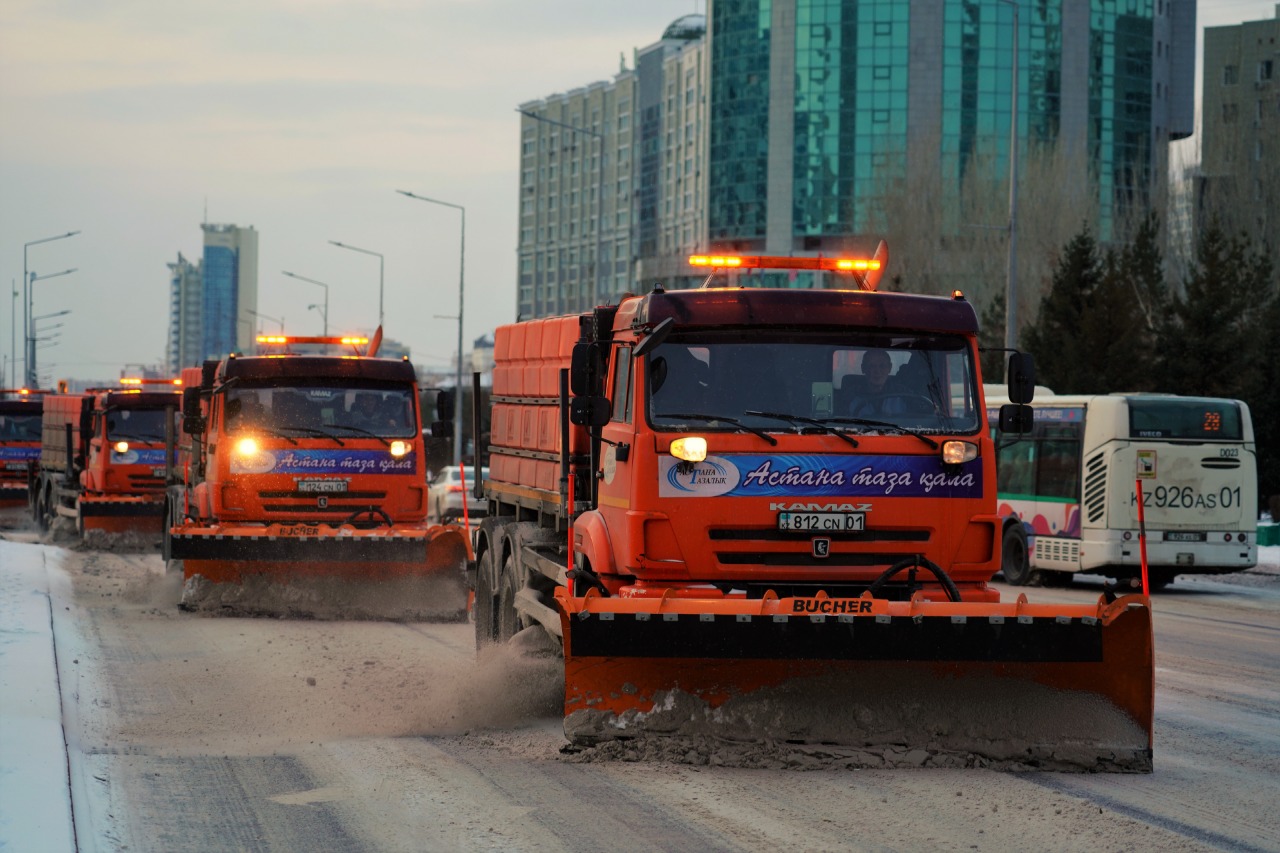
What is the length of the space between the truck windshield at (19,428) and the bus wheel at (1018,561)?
25070 mm

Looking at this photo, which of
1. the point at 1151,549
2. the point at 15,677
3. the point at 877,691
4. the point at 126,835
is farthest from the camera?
the point at 1151,549

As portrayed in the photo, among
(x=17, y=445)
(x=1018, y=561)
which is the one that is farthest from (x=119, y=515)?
(x=1018, y=561)

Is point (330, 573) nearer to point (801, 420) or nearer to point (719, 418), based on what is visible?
point (719, 418)

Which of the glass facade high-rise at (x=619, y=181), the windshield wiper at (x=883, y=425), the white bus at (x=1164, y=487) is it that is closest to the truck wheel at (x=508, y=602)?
the windshield wiper at (x=883, y=425)

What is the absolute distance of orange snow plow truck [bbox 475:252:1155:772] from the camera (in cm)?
872

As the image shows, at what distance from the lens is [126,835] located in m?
7.51

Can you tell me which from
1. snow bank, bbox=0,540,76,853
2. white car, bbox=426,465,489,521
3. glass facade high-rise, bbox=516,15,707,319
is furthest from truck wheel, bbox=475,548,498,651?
glass facade high-rise, bbox=516,15,707,319

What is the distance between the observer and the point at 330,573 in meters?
17.8

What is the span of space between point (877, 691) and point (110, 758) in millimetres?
4100

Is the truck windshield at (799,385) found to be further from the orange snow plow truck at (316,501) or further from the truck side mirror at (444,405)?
the truck side mirror at (444,405)

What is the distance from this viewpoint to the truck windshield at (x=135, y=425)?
30.1 m

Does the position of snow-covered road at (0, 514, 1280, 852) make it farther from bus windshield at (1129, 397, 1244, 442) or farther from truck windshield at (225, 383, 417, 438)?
bus windshield at (1129, 397, 1244, 442)

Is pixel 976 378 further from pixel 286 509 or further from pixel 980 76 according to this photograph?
pixel 980 76

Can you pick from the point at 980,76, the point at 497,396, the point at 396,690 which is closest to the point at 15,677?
the point at 396,690
